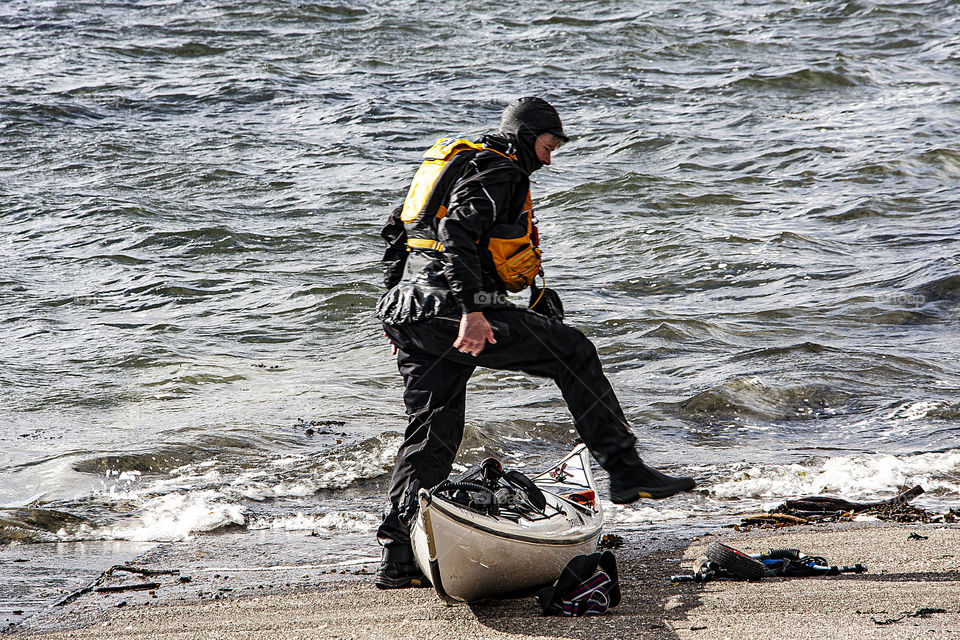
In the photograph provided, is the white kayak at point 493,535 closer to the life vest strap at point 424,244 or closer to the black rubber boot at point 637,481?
the black rubber boot at point 637,481

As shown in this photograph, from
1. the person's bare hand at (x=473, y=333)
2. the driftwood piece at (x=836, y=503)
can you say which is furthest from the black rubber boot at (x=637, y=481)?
the driftwood piece at (x=836, y=503)

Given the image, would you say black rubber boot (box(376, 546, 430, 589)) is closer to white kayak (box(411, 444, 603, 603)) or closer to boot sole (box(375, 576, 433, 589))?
boot sole (box(375, 576, 433, 589))

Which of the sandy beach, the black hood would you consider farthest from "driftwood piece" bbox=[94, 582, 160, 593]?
the black hood

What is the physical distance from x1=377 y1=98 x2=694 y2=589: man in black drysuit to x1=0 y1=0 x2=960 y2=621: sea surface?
102 centimetres

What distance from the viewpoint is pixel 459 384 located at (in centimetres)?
444

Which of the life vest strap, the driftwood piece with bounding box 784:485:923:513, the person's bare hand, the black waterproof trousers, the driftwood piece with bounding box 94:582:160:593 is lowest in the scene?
the driftwood piece with bounding box 784:485:923:513

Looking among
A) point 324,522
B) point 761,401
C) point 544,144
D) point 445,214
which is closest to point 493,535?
point 445,214

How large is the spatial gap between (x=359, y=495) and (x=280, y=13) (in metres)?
21.4

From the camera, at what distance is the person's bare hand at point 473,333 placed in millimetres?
4156

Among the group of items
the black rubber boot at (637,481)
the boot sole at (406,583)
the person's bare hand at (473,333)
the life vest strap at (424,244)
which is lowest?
the boot sole at (406,583)

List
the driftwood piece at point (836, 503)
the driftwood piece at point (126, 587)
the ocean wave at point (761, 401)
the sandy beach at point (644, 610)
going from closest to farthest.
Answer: the sandy beach at point (644, 610) < the driftwood piece at point (126, 587) < the driftwood piece at point (836, 503) < the ocean wave at point (761, 401)

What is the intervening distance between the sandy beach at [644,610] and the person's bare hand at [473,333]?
108 cm

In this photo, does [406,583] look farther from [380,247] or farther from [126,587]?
[380,247]

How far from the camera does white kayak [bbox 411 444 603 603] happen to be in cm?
383
